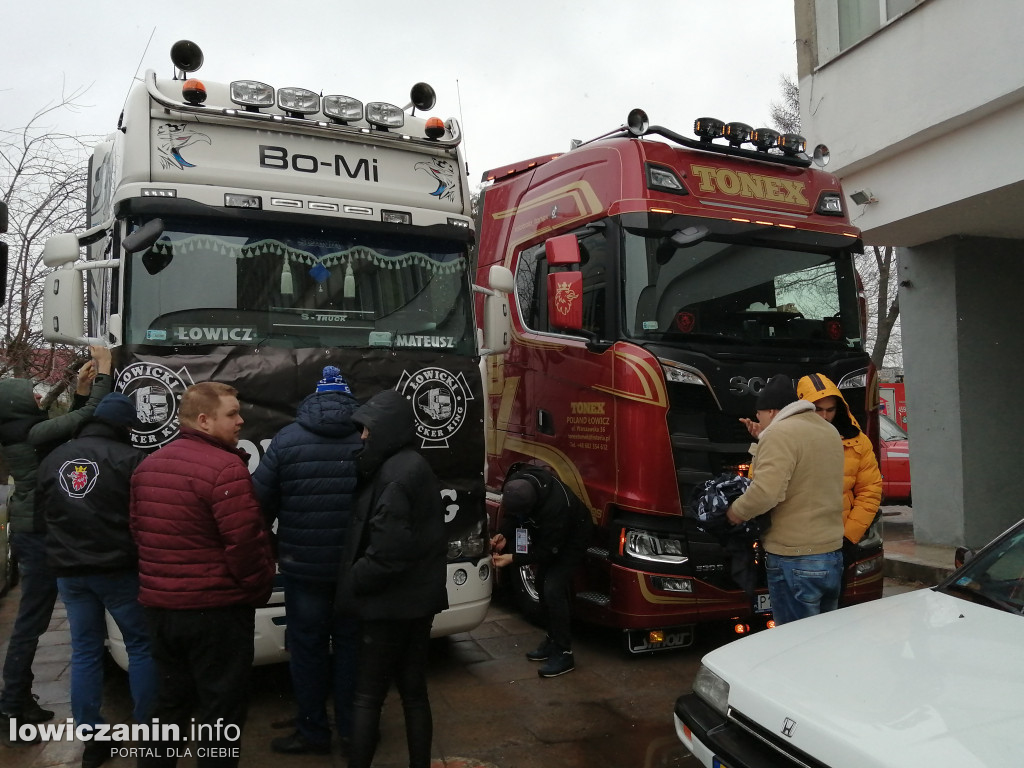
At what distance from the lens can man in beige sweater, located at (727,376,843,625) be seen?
4.05 meters

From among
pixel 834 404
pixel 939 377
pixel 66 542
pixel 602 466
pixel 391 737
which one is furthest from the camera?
pixel 939 377

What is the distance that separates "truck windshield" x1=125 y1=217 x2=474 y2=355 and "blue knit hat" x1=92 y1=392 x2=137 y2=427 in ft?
1.97

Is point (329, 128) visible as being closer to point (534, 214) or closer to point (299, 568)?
point (534, 214)

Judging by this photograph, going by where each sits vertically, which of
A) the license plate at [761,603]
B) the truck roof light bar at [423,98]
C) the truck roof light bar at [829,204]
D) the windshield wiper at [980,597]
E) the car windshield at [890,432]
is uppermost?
the truck roof light bar at [423,98]

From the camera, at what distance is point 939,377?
8570 millimetres

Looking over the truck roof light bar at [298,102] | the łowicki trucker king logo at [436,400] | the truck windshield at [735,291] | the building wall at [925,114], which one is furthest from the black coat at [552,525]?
the building wall at [925,114]

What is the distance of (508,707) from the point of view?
4.87m

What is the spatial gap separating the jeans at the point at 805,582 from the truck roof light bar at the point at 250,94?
4025 mm

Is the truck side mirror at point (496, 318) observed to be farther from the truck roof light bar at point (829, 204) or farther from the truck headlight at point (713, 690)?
the truck headlight at point (713, 690)

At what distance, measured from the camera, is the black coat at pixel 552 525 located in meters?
5.46

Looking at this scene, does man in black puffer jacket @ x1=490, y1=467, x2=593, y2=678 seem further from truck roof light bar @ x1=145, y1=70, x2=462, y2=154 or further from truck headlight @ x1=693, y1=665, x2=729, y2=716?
truck roof light bar @ x1=145, y1=70, x2=462, y2=154

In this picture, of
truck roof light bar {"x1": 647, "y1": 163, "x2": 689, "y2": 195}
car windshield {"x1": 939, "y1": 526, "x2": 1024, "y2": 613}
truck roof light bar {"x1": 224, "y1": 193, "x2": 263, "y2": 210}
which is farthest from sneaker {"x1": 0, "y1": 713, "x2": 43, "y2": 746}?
truck roof light bar {"x1": 647, "y1": 163, "x2": 689, "y2": 195}

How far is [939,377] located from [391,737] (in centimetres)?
687

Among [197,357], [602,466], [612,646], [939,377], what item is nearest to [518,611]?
[612,646]
